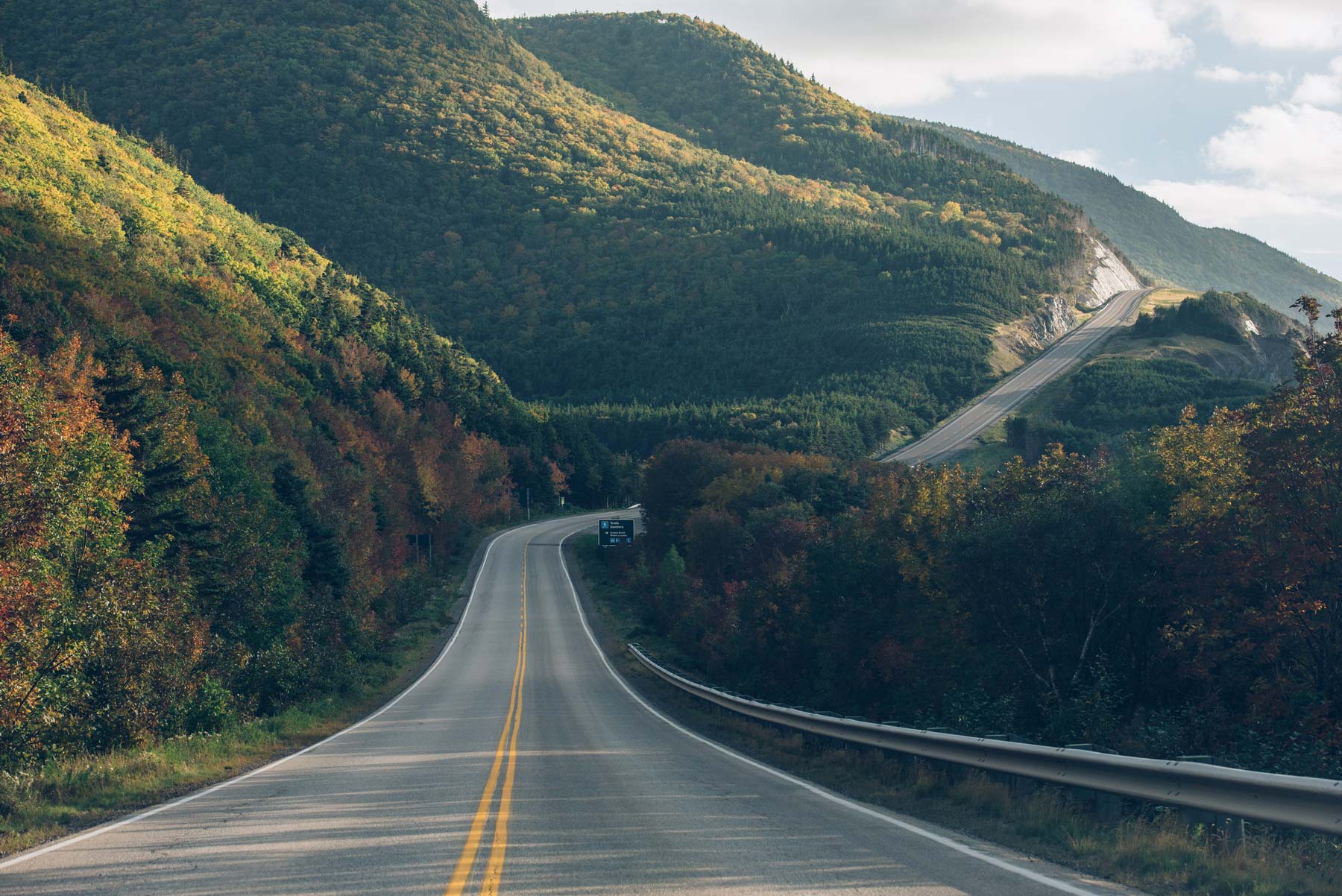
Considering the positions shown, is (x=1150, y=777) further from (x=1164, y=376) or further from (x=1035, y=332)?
(x=1035, y=332)

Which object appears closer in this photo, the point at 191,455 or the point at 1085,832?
the point at 1085,832

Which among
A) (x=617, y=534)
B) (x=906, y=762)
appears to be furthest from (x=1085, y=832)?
(x=617, y=534)

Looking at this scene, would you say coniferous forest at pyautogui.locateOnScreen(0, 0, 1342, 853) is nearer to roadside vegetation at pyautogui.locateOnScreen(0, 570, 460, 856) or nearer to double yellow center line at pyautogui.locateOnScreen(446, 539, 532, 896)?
roadside vegetation at pyautogui.locateOnScreen(0, 570, 460, 856)

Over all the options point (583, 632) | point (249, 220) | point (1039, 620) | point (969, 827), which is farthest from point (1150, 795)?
point (249, 220)

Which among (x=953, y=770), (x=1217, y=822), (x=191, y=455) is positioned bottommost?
(x=953, y=770)

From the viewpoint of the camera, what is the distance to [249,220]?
478 feet

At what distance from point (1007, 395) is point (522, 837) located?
15257 centimetres

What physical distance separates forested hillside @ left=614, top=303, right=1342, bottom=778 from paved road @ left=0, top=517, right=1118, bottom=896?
193 inches

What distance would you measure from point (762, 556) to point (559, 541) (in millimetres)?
45922

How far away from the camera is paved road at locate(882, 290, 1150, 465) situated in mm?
131125

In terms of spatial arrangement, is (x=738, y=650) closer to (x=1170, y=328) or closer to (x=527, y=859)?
(x=527, y=859)

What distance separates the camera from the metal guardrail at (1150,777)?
6.76 meters

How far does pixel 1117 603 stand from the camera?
2175 cm

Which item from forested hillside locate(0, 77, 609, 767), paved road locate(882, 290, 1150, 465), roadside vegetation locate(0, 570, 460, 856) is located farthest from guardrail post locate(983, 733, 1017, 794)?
paved road locate(882, 290, 1150, 465)
